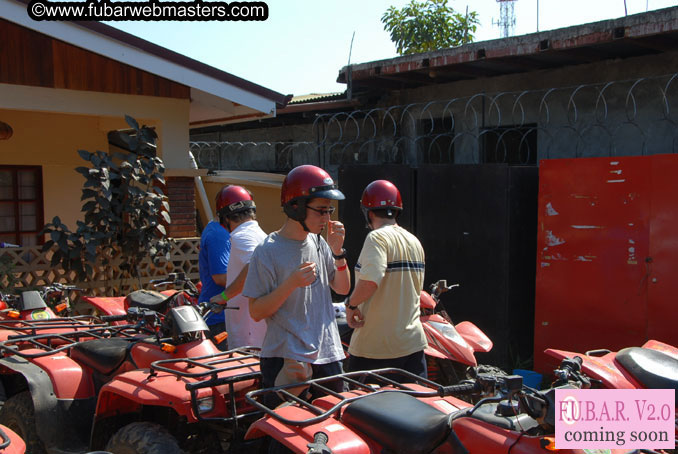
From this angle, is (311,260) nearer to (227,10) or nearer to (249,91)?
(227,10)

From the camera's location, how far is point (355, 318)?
3994 mm

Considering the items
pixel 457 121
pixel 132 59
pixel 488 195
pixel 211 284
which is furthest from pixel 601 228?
pixel 132 59

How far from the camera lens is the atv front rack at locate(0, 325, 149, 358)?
4.23 metres

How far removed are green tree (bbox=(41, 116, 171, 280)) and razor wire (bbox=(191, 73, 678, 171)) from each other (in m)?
2.29

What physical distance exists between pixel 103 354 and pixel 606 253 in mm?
4626

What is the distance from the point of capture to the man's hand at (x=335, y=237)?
11.7ft

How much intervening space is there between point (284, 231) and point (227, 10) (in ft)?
14.3

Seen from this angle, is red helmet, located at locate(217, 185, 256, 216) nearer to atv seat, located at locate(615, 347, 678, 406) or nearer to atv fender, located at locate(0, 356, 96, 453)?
atv fender, located at locate(0, 356, 96, 453)

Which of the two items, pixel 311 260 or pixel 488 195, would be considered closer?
pixel 311 260

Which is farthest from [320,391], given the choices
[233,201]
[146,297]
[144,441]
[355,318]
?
[146,297]

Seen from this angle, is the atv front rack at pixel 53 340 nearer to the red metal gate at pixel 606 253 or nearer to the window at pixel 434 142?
the red metal gate at pixel 606 253

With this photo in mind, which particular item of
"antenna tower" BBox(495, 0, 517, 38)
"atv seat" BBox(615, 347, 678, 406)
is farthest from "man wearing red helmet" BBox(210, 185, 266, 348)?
"antenna tower" BBox(495, 0, 517, 38)

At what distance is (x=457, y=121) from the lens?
35.6 feet

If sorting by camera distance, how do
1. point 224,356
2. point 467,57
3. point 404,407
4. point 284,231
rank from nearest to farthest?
point 404,407
point 284,231
point 224,356
point 467,57
